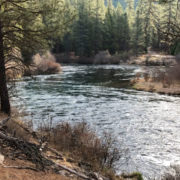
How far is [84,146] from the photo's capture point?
862 cm

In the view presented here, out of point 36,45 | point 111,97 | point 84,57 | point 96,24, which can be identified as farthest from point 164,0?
point 96,24

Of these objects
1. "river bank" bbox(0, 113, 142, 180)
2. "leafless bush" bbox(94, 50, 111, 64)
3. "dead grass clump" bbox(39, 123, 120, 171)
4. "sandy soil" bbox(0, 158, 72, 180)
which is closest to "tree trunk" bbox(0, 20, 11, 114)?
"dead grass clump" bbox(39, 123, 120, 171)

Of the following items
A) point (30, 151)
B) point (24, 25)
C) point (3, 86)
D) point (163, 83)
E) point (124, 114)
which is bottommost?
point (124, 114)

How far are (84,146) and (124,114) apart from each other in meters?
7.92

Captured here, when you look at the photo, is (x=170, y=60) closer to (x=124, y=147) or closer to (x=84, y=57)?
(x=84, y=57)

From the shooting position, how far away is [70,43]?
7225cm

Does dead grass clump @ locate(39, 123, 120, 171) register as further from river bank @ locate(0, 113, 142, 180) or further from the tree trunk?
the tree trunk

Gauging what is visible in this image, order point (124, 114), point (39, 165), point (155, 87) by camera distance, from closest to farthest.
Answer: point (39, 165), point (124, 114), point (155, 87)

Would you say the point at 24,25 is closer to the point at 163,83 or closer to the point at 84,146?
the point at 84,146

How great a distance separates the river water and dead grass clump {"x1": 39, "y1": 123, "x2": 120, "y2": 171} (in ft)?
1.91

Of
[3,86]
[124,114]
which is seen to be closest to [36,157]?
[3,86]

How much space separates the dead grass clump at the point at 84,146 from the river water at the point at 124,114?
1.91ft

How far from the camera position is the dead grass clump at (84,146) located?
7.94 metres

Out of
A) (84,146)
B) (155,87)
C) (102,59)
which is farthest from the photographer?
(102,59)
